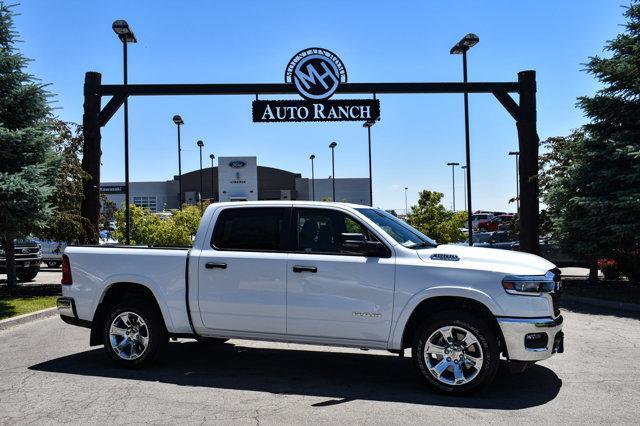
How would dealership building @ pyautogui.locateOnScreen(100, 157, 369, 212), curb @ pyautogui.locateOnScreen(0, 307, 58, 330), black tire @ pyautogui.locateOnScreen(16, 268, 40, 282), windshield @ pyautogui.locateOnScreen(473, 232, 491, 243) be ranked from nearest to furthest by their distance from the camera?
1. curb @ pyautogui.locateOnScreen(0, 307, 58, 330)
2. black tire @ pyautogui.locateOnScreen(16, 268, 40, 282)
3. windshield @ pyautogui.locateOnScreen(473, 232, 491, 243)
4. dealership building @ pyautogui.locateOnScreen(100, 157, 369, 212)

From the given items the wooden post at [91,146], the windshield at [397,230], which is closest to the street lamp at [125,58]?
the wooden post at [91,146]

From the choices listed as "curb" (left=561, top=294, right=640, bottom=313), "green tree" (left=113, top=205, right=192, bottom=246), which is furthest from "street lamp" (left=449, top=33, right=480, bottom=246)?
"green tree" (left=113, top=205, right=192, bottom=246)

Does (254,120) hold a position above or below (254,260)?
above

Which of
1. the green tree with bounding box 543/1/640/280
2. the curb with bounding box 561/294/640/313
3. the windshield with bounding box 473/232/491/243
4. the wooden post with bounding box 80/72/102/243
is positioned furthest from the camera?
the windshield with bounding box 473/232/491/243

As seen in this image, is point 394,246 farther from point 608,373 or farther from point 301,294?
point 608,373

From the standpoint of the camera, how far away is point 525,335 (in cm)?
546

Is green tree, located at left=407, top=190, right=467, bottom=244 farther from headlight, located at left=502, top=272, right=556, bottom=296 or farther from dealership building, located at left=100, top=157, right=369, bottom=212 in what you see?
dealership building, located at left=100, top=157, right=369, bottom=212

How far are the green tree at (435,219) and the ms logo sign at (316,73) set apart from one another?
1028 centimetres

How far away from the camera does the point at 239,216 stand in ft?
22.0

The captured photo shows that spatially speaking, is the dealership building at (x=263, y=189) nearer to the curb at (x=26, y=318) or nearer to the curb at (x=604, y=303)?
the curb at (x=604, y=303)

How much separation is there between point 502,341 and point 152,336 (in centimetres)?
388

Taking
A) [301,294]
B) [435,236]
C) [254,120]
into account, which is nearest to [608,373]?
[301,294]

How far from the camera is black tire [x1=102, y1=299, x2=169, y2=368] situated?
6.73 metres

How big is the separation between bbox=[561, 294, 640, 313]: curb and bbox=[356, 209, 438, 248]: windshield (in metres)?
7.06
